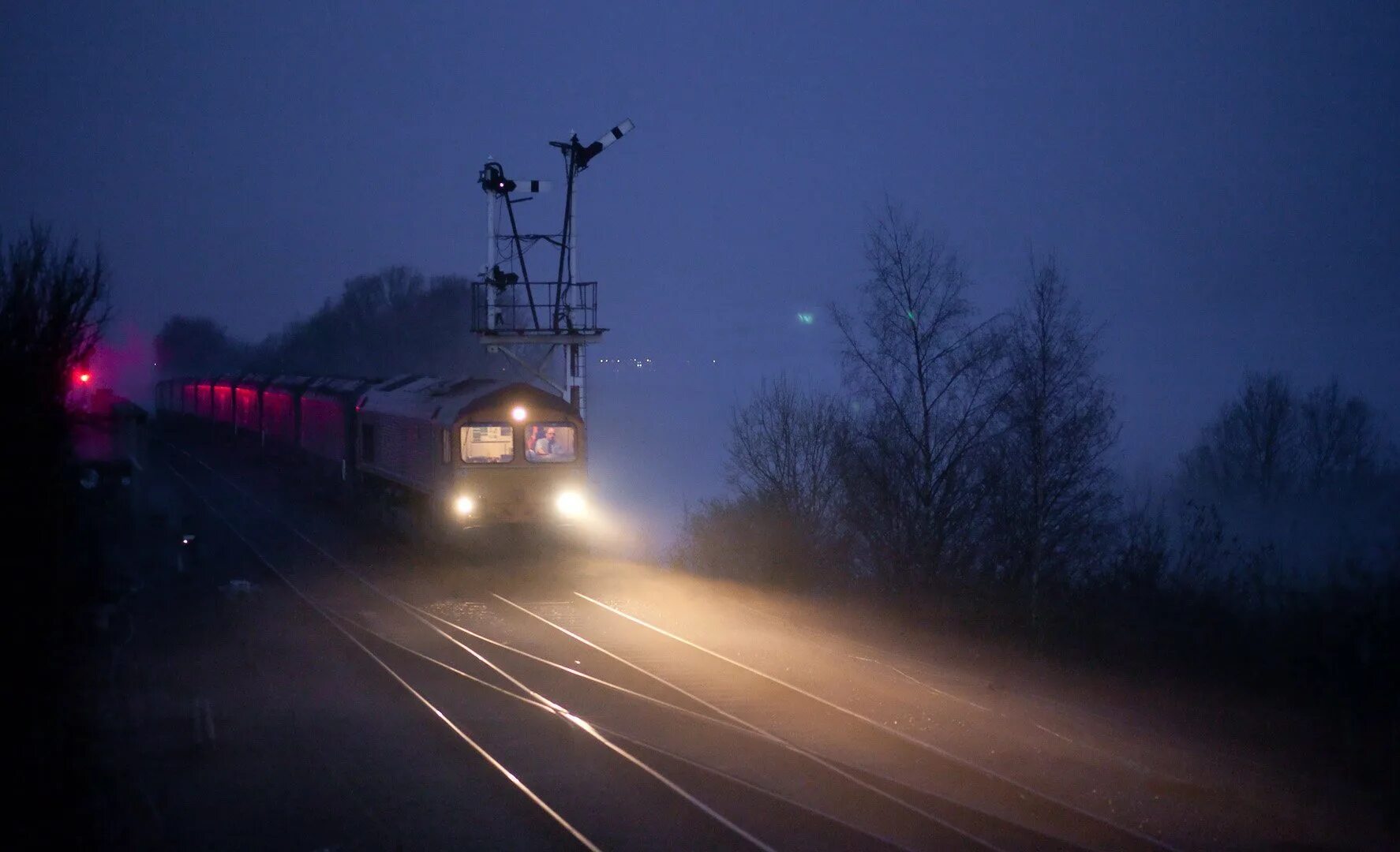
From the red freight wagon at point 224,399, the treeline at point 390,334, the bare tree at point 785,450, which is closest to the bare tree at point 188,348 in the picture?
the treeline at point 390,334

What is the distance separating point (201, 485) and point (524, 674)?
958 inches

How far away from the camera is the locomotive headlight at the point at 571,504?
65.5 ft

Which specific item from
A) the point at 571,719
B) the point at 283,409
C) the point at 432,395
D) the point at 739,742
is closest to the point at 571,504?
the point at 432,395

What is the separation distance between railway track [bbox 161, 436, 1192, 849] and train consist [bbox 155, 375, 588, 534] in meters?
4.32

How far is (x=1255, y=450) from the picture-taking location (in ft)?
71.6

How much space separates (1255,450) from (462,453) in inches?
623

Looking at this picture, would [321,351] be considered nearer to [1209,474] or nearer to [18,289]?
[1209,474]

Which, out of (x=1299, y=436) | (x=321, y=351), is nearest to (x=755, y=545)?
(x=1299, y=436)

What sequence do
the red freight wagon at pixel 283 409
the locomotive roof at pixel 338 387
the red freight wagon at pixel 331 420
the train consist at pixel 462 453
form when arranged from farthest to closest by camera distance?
the red freight wagon at pixel 283 409, the locomotive roof at pixel 338 387, the red freight wagon at pixel 331 420, the train consist at pixel 462 453

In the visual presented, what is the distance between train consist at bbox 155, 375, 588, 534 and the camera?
19391 mm

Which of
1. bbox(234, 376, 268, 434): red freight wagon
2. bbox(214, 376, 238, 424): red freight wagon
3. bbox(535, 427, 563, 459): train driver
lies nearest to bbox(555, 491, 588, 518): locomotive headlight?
bbox(535, 427, 563, 459): train driver

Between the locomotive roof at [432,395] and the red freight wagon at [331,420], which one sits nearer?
the locomotive roof at [432,395]

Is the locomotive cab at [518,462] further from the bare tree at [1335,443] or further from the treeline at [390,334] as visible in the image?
the treeline at [390,334]

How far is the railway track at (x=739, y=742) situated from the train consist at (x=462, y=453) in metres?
4.32
